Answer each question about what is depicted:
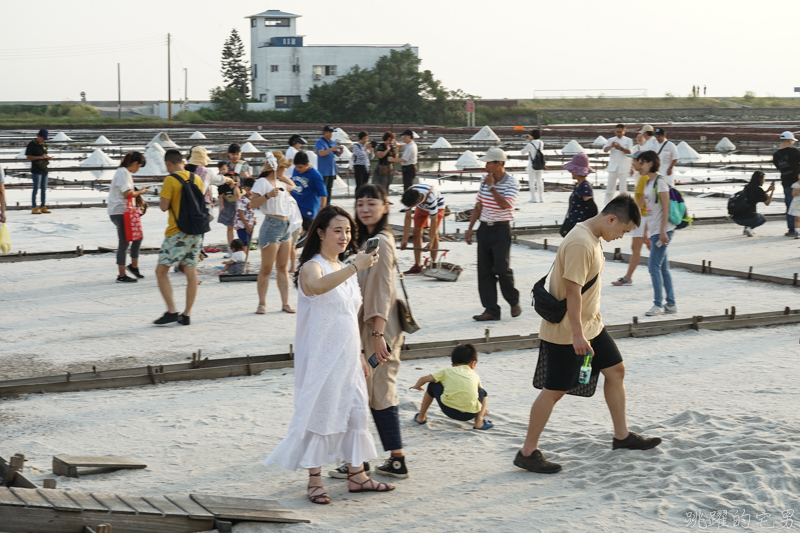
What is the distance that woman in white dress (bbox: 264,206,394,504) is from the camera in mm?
4398

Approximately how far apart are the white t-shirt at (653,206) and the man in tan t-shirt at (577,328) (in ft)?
13.6

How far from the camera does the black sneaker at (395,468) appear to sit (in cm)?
491

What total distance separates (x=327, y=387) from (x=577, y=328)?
142cm

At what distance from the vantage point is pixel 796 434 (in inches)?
208

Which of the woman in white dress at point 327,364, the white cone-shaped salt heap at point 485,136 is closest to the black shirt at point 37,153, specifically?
the woman in white dress at point 327,364

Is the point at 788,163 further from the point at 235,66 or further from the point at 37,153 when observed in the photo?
the point at 235,66

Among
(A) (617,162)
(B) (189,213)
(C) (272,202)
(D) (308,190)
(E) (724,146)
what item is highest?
(E) (724,146)

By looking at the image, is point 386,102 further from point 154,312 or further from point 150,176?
point 154,312

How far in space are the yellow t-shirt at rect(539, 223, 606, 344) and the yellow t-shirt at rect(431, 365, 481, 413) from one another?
0.95m

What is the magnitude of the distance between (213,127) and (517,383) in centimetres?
5639

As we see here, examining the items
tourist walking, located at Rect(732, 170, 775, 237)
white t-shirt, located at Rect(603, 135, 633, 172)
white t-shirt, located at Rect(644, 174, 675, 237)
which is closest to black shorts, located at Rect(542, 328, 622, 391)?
white t-shirt, located at Rect(644, 174, 675, 237)

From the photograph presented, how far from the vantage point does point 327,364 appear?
441cm

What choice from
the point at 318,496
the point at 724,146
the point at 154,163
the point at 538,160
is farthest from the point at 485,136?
the point at 318,496

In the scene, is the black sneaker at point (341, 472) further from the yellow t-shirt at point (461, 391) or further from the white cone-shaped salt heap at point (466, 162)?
the white cone-shaped salt heap at point (466, 162)
